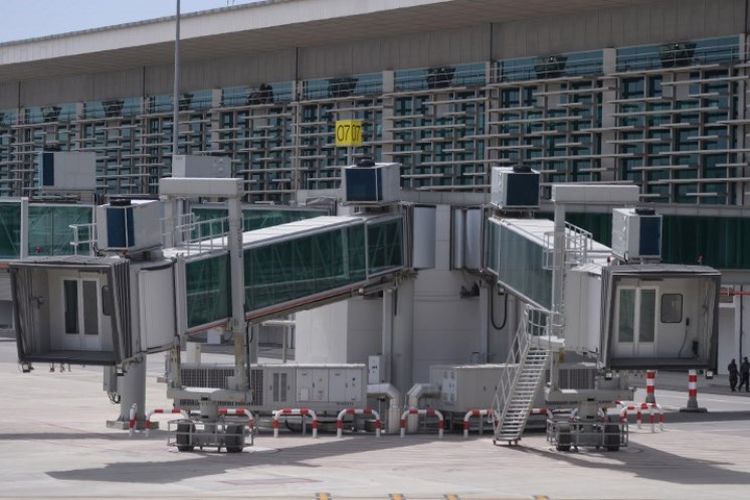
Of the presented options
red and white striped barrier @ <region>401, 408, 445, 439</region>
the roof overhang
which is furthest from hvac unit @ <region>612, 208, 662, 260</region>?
the roof overhang

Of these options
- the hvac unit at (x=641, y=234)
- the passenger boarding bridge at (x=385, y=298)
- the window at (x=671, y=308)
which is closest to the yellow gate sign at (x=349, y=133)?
the passenger boarding bridge at (x=385, y=298)

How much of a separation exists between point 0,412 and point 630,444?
25.2 meters

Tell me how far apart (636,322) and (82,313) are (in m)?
15.3

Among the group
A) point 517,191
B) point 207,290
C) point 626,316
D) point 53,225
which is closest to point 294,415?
point 207,290

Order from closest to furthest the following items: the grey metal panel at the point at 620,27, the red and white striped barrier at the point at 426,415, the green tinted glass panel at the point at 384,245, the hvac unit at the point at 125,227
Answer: the hvac unit at the point at 125,227 < the red and white striped barrier at the point at 426,415 < the green tinted glass panel at the point at 384,245 < the grey metal panel at the point at 620,27

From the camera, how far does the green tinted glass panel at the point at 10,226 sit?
78.3 meters

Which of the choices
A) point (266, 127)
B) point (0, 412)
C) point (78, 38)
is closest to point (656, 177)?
point (266, 127)

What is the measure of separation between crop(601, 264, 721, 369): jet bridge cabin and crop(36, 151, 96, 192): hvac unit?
31596 mm

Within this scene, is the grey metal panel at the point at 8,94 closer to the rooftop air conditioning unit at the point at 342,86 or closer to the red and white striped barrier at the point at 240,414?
the rooftop air conditioning unit at the point at 342,86

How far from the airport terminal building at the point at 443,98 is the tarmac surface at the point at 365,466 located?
43.9ft

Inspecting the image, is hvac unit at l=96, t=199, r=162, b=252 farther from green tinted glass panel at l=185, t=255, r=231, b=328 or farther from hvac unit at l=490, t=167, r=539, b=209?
hvac unit at l=490, t=167, r=539, b=209

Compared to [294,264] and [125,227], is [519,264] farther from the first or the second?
[125,227]

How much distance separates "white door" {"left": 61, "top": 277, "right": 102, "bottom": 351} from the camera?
44.6 meters

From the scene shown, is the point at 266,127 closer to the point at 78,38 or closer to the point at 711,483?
the point at 78,38
